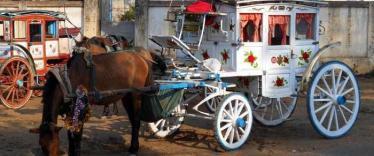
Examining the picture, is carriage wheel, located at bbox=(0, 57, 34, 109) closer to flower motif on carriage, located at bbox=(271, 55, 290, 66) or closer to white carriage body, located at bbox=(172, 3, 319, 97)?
white carriage body, located at bbox=(172, 3, 319, 97)

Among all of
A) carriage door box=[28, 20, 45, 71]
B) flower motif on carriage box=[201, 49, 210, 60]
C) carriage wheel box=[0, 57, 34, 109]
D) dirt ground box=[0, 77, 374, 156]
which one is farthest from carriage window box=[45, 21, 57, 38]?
flower motif on carriage box=[201, 49, 210, 60]

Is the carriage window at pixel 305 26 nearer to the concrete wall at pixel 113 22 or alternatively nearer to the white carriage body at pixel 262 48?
the white carriage body at pixel 262 48

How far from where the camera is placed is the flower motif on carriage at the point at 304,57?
9.33 m

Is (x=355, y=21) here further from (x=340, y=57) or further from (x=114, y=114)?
(x=114, y=114)

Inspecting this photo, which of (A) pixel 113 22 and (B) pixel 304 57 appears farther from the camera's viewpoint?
(A) pixel 113 22

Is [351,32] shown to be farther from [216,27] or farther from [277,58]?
[216,27]

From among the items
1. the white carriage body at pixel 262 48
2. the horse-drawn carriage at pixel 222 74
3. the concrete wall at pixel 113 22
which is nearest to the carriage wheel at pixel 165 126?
the horse-drawn carriage at pixel 222 74

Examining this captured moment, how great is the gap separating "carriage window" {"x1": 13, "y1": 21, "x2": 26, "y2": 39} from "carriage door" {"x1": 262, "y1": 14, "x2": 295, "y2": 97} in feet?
20.2

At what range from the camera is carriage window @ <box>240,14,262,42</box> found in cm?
870

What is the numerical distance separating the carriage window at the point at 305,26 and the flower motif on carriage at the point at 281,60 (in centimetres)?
43

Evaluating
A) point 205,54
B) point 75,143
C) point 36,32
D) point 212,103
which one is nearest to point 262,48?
point 205,54

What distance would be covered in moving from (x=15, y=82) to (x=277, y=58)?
5825 millimetres

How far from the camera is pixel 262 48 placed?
8.85m

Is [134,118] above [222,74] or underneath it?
underneath
